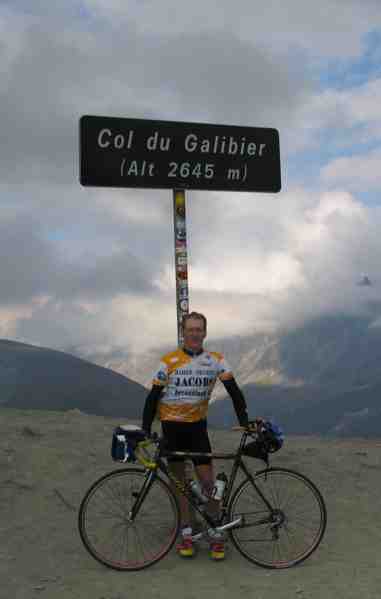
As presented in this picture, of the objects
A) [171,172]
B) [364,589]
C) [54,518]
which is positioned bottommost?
[364,589]

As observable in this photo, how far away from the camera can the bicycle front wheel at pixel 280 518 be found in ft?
20.4

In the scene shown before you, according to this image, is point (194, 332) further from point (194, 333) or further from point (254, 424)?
point (254, 424)

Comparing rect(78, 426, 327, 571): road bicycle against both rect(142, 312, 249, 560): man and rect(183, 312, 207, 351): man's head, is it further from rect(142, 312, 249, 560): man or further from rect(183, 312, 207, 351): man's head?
rect(183, 312, 207, 351): man's head

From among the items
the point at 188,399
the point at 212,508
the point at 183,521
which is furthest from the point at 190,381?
the point at 183,521

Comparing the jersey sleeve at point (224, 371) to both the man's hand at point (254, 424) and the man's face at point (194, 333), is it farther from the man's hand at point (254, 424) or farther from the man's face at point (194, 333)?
the man's hand at point (254, 424)

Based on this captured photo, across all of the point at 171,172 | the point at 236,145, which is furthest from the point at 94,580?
the point at 236,145

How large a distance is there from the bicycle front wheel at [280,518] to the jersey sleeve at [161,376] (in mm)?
1324

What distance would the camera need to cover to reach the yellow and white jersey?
6.38 meters

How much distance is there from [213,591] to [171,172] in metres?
5.17

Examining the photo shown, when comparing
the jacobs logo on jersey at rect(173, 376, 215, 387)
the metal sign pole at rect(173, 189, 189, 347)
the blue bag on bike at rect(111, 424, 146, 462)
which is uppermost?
the metal sign pole at rect(173, 189, 189, 347)

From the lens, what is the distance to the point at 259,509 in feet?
20.7

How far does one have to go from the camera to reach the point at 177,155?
823cm

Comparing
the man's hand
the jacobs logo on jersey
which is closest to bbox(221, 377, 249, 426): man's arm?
the man's hand

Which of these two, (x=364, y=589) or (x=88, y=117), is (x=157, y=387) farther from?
(x=88, y=117)
